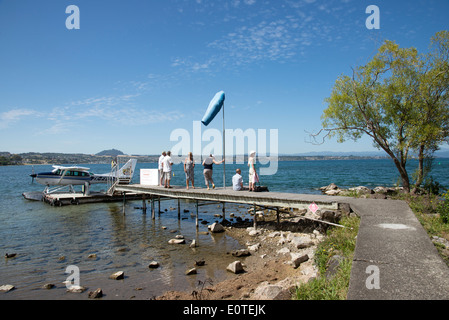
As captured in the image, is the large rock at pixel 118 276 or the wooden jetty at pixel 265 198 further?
the wooden jetty at pixel 265 198

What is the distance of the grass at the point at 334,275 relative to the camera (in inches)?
223

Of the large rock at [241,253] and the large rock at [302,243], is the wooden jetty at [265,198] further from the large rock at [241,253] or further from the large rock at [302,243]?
the large rock at [241,253]

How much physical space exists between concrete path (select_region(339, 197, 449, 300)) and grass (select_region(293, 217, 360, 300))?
350 mm

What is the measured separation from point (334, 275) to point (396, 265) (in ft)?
4.31

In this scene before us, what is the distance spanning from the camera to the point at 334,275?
6.55 m

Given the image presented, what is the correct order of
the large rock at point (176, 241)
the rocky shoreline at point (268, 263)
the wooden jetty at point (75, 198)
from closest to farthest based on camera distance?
the rocky shoreline at point (268, 263) < the large rock at point (176, 241) < the wooden jetty at point (75, 198)

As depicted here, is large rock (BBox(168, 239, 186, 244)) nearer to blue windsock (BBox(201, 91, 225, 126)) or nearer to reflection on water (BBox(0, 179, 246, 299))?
reflection on water (BBox(0, 179, 246, 299))

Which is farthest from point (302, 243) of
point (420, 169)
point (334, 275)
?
point (420, 169)

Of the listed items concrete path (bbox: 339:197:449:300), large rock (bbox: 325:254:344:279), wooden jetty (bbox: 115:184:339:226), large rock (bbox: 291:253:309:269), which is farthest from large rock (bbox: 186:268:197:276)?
concrete path (bbox: 339:197:449:300)

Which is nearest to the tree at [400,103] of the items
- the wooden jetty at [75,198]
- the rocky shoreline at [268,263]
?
the rocky shoreline at [268,263]

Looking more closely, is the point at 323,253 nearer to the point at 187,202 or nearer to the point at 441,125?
the point at 441,125

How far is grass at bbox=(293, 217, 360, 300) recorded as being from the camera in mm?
5664

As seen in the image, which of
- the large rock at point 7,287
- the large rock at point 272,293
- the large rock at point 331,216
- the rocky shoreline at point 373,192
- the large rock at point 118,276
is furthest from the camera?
the rocky shoreline at point 373,192

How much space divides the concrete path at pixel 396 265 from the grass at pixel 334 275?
0.35 m
